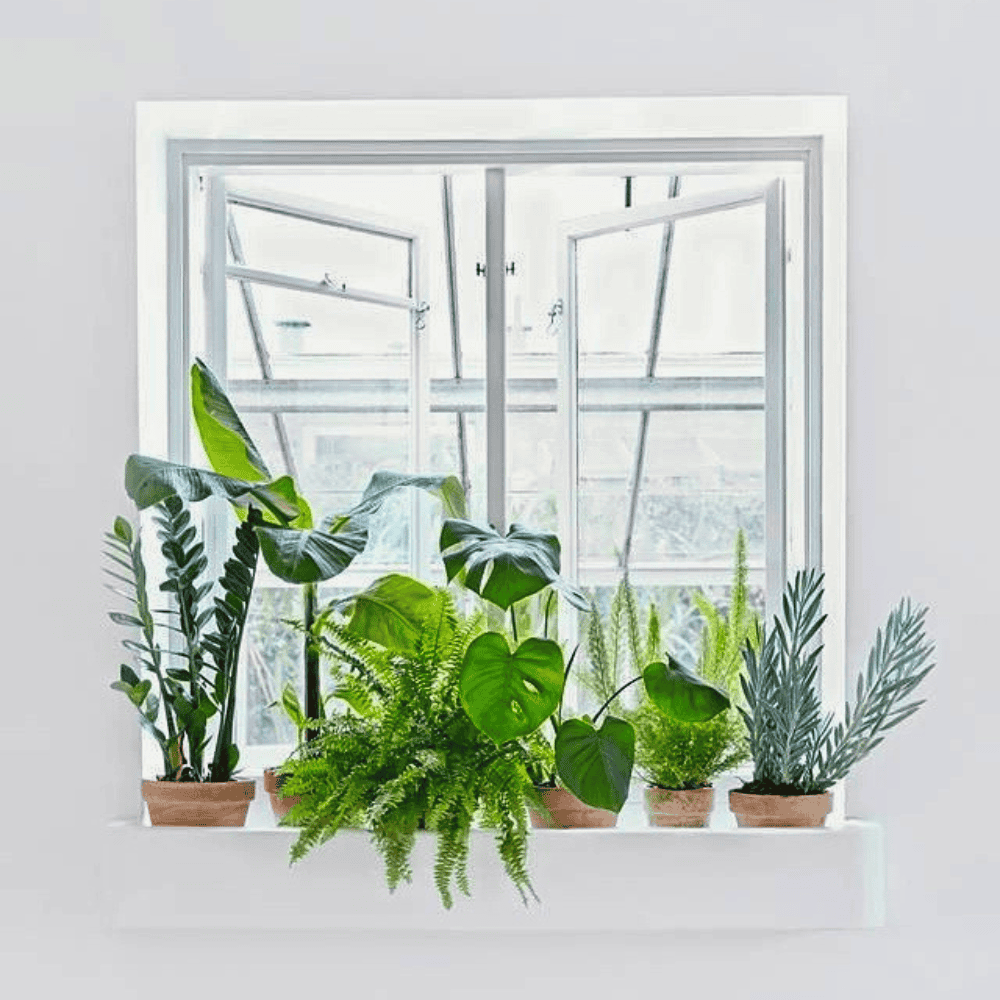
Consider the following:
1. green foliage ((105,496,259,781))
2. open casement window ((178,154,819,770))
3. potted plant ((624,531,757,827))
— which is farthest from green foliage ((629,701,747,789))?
green foliage ((105,496,259,781))

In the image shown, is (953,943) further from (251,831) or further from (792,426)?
(251,831)

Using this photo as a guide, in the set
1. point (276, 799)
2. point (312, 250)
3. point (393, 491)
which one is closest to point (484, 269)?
point (312, 250)

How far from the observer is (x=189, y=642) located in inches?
87.4

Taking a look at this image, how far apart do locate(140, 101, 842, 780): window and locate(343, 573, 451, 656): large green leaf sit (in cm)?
36

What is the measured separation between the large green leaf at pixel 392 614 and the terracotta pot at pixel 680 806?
433 millimetres

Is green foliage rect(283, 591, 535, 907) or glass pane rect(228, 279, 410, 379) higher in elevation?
glass pane rect(228, 279, 410, 379)

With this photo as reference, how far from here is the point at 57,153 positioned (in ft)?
7.76

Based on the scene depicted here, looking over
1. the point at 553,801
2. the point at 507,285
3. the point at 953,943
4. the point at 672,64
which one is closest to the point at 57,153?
the point at 507,285

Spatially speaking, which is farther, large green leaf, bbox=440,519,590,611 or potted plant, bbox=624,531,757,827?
potted plant, bbox=624,531,757,827

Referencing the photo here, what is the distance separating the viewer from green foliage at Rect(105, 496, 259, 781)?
7.23 ft

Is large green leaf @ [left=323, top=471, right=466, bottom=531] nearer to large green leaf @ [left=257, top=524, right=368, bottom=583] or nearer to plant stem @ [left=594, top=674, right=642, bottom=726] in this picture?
large green leaf @ [left=257, top=524, right=368, bottom=583]

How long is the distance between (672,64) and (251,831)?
4.62ft

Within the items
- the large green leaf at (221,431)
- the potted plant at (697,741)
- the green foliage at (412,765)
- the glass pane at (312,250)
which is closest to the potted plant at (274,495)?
the large green leaf at (221,431)

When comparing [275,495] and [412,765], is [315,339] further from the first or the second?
[412,765]
